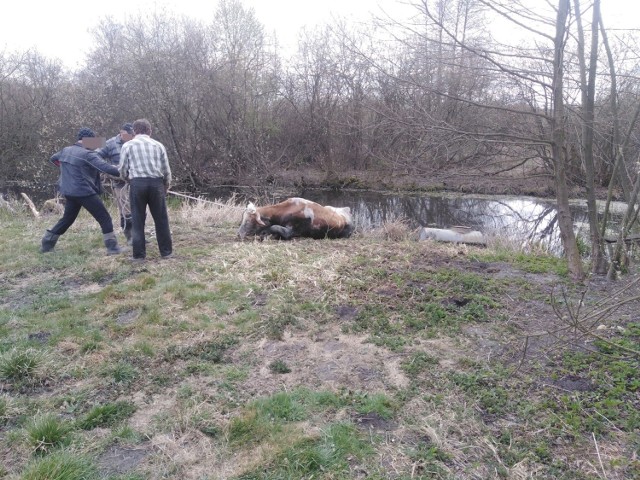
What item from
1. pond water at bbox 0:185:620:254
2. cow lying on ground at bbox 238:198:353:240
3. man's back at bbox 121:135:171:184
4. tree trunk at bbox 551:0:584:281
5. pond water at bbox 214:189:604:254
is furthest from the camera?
pond water at bbox 0:185:620:254

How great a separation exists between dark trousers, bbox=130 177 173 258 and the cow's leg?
72.2 inches

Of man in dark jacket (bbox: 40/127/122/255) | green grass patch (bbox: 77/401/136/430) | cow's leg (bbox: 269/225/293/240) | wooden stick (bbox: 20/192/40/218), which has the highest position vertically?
man in dark jacket (bbox: 40/127/122/255)

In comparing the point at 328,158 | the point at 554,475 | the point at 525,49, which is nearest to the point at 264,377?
the point at 554,475

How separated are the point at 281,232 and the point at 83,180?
3.02 m

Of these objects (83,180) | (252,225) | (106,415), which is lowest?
(106,415)

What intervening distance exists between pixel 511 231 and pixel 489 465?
1156cm

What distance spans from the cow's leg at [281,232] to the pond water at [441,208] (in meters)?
4.96

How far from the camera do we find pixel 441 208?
1859 centimetres

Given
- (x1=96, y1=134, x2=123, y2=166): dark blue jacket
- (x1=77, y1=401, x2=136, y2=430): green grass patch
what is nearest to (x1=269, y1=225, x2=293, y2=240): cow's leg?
(x1=96, y1=134, x2=123, y2=166): dark blue jacket

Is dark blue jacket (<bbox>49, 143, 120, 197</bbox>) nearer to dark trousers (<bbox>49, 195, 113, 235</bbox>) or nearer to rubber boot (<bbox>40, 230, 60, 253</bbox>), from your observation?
dark trousers (<bbox>49, 195, 113, 235</bbox>)

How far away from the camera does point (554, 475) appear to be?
268cm

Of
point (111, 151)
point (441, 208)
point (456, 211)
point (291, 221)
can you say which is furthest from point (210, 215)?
point (441, 208)

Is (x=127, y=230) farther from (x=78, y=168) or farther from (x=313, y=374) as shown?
(x=313, y=374)

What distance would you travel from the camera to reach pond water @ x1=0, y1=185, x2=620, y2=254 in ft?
46.9
